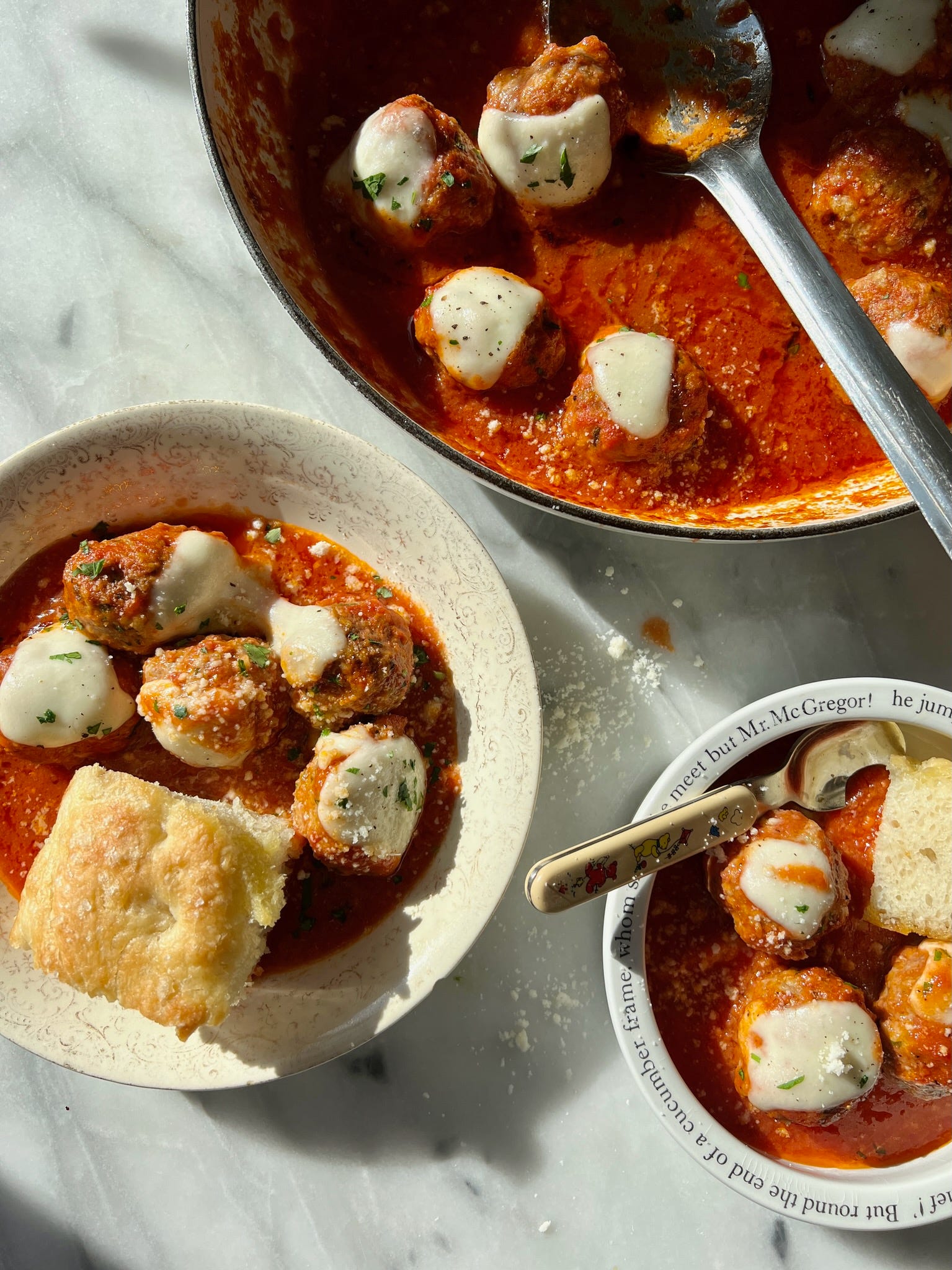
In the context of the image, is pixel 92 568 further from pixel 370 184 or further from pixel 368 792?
pixel 370 184

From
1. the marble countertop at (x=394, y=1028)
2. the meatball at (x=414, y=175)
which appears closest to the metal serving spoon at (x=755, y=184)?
the meatball at (x=414, y=175)

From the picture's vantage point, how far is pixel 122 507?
6.92 feet

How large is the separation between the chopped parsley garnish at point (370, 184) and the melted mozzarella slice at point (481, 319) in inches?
9.1

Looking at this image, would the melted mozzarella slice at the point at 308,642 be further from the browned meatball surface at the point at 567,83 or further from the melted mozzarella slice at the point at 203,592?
the browned meatball surface at the point at 567,83

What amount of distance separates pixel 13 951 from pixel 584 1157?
144 cm

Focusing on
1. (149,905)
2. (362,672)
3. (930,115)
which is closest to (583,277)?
(930,115)

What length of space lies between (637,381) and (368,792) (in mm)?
1008

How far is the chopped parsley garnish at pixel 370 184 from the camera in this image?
191 cm

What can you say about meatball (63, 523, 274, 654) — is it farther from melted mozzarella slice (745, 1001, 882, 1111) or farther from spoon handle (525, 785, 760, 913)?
melted mozzarella slice (745, 1001, 882, 1111)

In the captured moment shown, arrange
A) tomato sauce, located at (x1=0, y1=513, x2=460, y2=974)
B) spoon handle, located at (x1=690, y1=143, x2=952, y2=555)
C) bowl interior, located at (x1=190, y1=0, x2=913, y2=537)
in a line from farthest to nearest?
tomato sauce, located at (x1=0, y1=513, x2=460, y2=974)
bowl interior, located at (x1=190, y1=0, x2=913, y2=537)
spoon handle, located at (x1=690, y1=143, x2=952, y2=555)

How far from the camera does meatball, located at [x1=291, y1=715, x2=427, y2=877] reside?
1926mm

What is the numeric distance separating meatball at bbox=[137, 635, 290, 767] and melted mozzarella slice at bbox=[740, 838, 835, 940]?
1.09m

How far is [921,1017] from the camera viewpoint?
209cm

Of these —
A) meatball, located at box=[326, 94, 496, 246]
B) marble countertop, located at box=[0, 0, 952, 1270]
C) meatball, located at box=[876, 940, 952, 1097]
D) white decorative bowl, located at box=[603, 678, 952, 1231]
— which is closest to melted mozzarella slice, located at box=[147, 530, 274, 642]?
marble countertop, located at box=[0, 0, 952, 1270]
